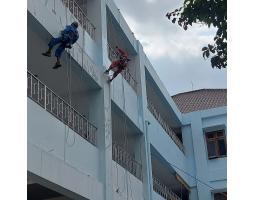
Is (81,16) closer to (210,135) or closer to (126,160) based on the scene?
(126,160)

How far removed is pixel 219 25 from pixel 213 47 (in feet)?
0.92

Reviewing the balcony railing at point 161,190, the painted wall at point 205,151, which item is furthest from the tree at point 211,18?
the painted wall at point 205,151

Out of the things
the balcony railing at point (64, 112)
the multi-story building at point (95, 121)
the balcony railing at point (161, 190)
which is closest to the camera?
the multi-story building at point (95, 121)

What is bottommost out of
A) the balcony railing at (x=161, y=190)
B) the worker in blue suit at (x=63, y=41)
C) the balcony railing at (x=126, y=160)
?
the balcony railing at (x=161, y=190)

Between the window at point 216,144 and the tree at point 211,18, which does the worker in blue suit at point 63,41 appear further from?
the window at point 216,144

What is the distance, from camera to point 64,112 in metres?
8.33

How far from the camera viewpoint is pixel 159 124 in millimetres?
14164

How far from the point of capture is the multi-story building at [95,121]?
22.3ft

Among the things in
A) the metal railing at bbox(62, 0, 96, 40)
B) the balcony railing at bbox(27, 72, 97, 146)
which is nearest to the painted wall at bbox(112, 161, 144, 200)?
the balcony railing at bbox(27, 72, 97, 146)

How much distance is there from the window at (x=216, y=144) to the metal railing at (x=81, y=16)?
8624mm
